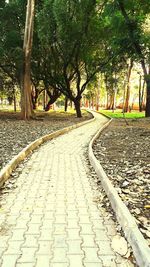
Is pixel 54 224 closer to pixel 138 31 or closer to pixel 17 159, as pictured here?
pixel 17 159

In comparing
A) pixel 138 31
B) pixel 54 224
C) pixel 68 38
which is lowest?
pixel 54 224

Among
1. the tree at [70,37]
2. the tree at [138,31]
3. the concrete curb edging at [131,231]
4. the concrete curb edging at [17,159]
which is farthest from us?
the tree at [70,37]

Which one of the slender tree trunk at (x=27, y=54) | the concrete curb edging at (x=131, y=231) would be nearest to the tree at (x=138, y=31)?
the slender tree trunk at (x=27, y=54)

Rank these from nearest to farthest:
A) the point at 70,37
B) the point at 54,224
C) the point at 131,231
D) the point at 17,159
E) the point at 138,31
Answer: the point at 131,231
the point at 54,224
the point at 17,159
the point at 138,31
the point at 70,37

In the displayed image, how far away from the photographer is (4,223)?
562 centimetres

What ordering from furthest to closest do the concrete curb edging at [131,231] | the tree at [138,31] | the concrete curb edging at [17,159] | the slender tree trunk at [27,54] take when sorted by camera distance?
the slender tree trunk at [27,54]
the tree at [138,31]
the concrete curb edging at [17,159]
the concrete curb edging at [131,231]

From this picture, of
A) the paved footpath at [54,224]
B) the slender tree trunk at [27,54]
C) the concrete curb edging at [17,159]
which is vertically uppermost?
the slender tree trunk at [27,54]

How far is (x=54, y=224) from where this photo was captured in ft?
18.4

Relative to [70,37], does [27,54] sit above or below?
below

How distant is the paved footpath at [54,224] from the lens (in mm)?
4387

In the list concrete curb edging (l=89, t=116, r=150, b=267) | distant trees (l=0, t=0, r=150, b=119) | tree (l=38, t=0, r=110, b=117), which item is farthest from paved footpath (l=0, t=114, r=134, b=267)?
tree (l=38, t=0, r=110, b=117)

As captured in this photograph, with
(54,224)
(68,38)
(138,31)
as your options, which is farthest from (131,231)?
(68,38)

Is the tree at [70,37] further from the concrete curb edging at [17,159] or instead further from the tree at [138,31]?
the concrete curb edging at [17,159]

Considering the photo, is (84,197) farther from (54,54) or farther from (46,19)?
(54,54)
